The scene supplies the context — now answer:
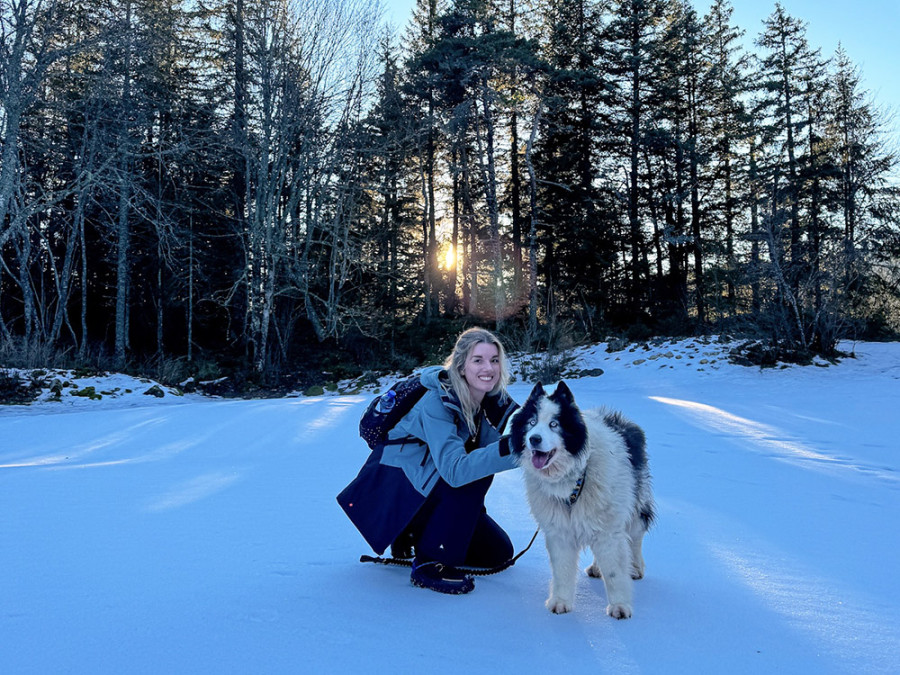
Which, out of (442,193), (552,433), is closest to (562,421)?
(552,433)

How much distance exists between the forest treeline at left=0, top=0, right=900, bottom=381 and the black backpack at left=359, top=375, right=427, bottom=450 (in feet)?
41.2

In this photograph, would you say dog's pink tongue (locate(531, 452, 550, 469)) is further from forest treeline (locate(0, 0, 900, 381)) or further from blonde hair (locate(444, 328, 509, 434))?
forest treeline (locate(0, 0, 900, 381))

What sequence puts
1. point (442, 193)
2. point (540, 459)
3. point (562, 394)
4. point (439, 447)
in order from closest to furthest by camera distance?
point (540, 459) < point (562, 394) < point (439, 447) < point (442, 193)

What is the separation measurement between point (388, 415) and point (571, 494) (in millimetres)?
969

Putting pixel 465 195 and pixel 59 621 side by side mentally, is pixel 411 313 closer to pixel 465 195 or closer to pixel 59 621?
pixel 465 195

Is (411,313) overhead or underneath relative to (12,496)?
overhead

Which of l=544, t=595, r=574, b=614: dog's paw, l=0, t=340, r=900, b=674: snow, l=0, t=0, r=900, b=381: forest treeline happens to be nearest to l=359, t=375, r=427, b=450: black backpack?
l=0, t=340, r=900, b=674: snow

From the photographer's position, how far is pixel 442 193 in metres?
27.8

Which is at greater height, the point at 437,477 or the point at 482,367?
the point at 482,367

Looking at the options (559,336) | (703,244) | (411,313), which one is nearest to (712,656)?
(559,336)

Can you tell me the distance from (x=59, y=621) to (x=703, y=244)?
82.8ft

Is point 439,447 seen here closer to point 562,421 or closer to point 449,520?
point 449,520

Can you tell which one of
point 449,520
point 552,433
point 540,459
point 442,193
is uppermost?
point 442,193

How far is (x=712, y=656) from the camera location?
6.67 ft
